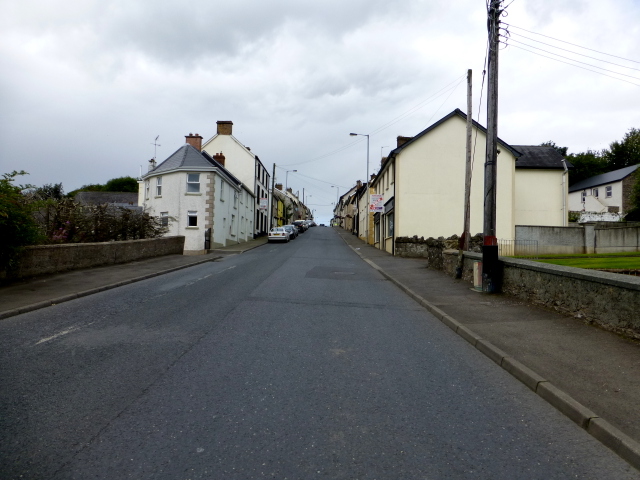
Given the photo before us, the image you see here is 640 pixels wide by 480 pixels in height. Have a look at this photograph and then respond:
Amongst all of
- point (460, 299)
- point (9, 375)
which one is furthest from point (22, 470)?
point (460, 299)

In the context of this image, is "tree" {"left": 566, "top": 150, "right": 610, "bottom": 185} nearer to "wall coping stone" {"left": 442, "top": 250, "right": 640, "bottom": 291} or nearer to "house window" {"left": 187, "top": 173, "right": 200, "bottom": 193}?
"house window" {"left": 187, "top": 173, "right": 200, "bottom": 193}

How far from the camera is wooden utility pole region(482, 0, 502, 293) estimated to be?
1125cm

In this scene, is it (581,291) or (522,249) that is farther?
(522,249)

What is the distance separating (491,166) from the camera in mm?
11242

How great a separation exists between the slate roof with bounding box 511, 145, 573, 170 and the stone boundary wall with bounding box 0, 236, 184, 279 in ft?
82.1

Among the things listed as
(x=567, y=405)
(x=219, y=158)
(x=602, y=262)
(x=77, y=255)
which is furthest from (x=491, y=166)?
(x=219, y=158)

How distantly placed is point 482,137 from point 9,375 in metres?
27.8

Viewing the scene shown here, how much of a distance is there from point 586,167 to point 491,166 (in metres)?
62.8

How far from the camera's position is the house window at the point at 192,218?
29.9 meters

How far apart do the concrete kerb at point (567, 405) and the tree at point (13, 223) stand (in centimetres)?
977

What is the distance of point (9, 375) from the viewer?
16.6 ft

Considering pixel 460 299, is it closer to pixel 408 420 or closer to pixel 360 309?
pixel 360 309

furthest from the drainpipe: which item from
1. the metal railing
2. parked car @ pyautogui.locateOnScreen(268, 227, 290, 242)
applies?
parked car @ pyautogui.locateOnScreen(268, 227, 290, 242)

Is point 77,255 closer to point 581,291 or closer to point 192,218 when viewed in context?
point 581,291
